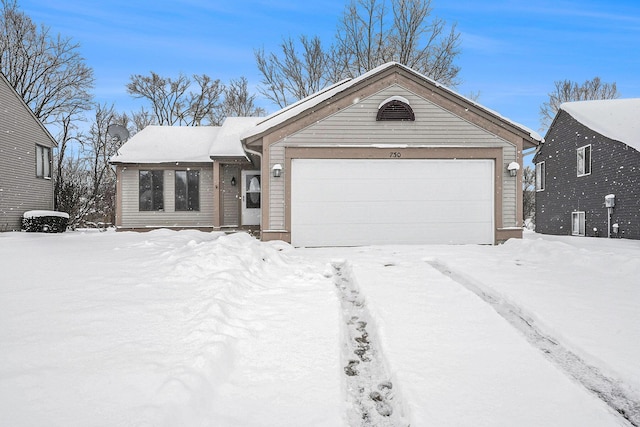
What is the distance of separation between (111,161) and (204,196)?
3.63 meters

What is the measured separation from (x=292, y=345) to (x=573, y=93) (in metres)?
36.6

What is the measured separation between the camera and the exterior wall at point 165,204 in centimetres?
1437

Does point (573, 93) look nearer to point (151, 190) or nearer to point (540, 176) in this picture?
point (540, 176)

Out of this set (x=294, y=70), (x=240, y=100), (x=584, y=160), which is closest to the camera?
(x=584, y=160)

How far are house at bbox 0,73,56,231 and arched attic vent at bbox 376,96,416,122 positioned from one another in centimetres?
1322

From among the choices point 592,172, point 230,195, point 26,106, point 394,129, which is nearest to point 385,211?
point 394,129

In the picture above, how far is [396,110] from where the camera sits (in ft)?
31.7

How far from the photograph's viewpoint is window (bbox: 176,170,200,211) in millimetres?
14641

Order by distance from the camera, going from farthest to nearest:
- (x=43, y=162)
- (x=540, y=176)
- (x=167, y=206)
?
1. (x=540, y=176)
2. (x=43, y=162)
3. (x=167, y=206)

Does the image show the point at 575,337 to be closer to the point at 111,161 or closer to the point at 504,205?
the point at 504,205

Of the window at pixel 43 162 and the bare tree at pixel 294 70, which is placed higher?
the bare tree at pixel 294 70

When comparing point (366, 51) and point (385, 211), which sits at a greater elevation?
point (366, 51)

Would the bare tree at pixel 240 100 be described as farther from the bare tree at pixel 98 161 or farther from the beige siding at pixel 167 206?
the beige siding at pixel 167 206

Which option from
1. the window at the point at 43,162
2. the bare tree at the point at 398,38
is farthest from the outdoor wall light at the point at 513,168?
the window at the point at 43,162
